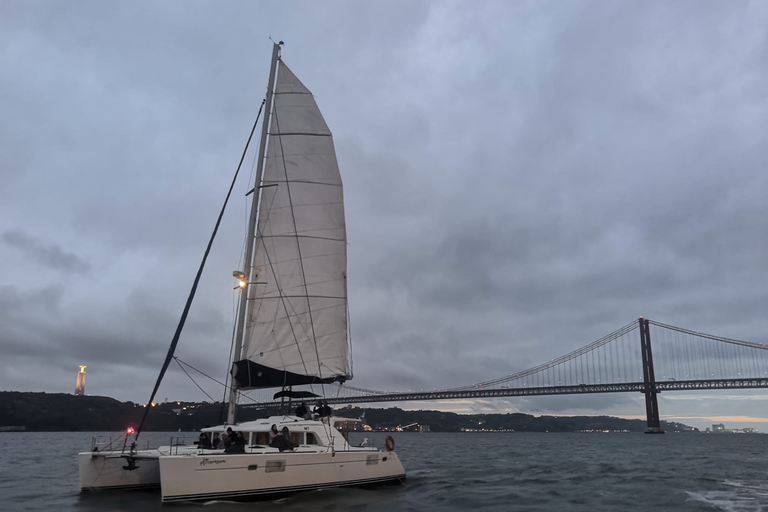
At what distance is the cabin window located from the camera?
10430mm

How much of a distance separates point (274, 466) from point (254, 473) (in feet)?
1.42

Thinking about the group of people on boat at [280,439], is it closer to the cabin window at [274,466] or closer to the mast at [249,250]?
the cabin window at [274,466]

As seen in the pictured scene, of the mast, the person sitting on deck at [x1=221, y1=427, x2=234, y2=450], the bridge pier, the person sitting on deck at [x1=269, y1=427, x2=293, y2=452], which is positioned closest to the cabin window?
the person sitting on deck at [x1=269, y1=427, x2=293, y2=452]

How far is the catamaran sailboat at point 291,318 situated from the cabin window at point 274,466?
0.02 m

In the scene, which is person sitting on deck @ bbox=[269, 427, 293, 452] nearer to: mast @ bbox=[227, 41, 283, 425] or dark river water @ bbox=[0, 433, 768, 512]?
dark river water @ bbox=[0, 433, 768, 512]

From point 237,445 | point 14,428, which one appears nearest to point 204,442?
point 237,445

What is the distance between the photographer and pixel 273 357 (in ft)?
44.0

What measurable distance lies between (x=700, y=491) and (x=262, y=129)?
587 inches

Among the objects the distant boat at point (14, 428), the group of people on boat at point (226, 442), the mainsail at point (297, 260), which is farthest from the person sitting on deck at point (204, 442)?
the distant boat at point (14, 428)

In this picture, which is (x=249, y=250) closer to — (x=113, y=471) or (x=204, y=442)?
(x=204, y=442)

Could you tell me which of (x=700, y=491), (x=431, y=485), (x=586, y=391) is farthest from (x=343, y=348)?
(x=586, y=391)

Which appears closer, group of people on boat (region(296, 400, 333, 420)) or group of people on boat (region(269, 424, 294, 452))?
group of people on boat (region(269, 424, 294, 452))

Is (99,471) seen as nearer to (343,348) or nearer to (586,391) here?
(343,348)

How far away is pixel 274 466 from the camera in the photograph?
1052 cm
